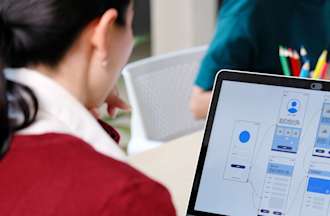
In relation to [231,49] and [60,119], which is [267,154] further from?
[231,49]

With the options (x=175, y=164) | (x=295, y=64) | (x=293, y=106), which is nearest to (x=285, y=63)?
(x=295, y=64)

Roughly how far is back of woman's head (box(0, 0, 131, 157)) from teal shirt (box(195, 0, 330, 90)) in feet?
3.43

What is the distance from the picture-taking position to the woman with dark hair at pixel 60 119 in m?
0.76

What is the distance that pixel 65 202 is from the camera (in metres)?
0.76

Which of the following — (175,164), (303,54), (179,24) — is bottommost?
(175,164)

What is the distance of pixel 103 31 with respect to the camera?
0.83 m

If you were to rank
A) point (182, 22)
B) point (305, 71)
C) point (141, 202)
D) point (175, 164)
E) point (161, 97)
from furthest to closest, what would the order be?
point (182, 22) → point (161, 97) → point (305, 71) → point (175, 164) → point (141, 202)

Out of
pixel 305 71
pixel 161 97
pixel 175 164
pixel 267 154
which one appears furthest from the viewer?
pixel 161 97

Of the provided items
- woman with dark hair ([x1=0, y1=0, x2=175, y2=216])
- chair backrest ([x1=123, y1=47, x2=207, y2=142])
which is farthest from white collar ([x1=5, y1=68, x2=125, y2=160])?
chair backrest ([x1=123, y1=47, x2=207, y2=142])

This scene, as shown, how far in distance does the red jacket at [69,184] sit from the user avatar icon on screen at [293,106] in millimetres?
335

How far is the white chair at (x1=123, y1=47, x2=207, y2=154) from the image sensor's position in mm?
2012

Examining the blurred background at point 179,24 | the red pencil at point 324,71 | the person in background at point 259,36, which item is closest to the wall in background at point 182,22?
the blurred background at point 179,24

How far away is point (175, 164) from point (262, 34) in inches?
21.8

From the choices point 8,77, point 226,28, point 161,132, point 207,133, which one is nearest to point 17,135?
point 8,77
